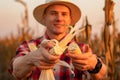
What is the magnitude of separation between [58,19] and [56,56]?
443 millimetres

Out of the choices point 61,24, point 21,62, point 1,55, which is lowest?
point 1,55

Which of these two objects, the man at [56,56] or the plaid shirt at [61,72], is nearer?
the man at [56,56]

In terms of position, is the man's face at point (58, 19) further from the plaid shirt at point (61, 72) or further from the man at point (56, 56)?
the plaid shirt at point (61, 72)

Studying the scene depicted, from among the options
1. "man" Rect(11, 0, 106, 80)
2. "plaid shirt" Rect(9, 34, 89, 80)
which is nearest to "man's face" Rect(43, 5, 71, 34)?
"man" Rect(11, 0, 106, 80)

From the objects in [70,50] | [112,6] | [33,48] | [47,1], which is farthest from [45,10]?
[112,6]

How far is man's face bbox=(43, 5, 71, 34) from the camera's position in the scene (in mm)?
2416

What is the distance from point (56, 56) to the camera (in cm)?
203

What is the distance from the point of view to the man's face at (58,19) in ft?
7.93

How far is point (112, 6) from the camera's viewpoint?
3559 millimetres

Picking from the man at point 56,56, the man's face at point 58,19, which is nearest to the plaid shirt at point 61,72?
the man at point 56,56

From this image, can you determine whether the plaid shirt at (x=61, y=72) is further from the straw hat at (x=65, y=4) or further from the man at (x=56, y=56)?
the straw hat at (x=65, y=4)

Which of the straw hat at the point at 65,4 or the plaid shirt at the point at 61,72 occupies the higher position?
the straw hat at the point at 65,4

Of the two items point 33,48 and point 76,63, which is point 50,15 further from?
point 76,63

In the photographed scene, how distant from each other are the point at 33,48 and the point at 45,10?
1.21 feet
